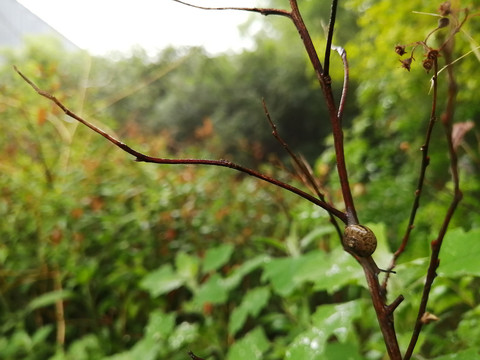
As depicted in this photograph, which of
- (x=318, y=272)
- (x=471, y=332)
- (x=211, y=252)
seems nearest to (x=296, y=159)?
(x=318, y=272)

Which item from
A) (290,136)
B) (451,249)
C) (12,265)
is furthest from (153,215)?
(290,136)

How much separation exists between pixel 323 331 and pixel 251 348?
0.22m

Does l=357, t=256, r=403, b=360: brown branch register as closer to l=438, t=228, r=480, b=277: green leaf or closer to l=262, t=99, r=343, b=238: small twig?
l=262, t=99, r=343, b=238: small twig

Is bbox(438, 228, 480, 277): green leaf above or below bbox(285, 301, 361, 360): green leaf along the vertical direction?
above

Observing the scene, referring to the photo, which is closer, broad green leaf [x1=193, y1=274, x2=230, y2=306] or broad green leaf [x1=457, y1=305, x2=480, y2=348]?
broad green leaf [x1=457, y1=305, x2=480, y2=348]

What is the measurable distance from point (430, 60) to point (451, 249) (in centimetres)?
37

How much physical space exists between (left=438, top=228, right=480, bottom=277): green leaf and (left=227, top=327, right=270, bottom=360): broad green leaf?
407 mm

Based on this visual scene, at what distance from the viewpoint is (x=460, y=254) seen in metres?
0.53

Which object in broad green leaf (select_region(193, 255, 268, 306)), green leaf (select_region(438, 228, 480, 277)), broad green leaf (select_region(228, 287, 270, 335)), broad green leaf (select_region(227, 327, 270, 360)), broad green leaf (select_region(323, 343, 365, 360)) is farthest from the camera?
broad green leaf (select_region(193, 255, 268, 306))

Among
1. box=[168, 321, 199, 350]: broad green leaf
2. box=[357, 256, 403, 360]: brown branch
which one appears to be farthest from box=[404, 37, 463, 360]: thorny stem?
box=[168, 321, 199, 350]: broad green leaf

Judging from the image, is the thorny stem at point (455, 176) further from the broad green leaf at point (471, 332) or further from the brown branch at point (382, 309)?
the broad green leaf at point (471, 332)

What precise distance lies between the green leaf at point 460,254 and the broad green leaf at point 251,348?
407 millimetres

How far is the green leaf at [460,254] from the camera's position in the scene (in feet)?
1.62

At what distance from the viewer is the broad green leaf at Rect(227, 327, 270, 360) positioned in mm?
725
